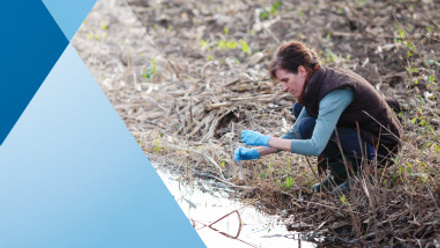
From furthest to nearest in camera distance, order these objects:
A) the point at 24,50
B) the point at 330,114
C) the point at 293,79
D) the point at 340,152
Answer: the point at 24,50 < the point at 340,152 < the point at 293,79 < the point at 330,114

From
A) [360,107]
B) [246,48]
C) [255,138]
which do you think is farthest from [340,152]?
[246,48]

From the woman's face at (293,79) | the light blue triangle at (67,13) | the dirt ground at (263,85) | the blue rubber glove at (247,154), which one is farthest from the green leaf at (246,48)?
the woman's face at (293,79)

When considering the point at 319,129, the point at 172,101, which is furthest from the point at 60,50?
the point at 319,129

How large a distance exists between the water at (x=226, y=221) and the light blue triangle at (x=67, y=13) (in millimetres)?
1569

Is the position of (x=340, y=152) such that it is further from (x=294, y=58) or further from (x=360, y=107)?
(x=294, y=58)

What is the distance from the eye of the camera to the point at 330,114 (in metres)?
2.98

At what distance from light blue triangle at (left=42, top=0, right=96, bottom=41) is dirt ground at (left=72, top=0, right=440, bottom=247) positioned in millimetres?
967

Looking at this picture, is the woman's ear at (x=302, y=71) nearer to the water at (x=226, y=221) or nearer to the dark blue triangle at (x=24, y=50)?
the water at (x=226, y=221)

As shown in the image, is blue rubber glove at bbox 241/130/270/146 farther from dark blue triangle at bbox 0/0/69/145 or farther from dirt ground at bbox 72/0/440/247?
dark blue triangle at bbox 0/0/69/145

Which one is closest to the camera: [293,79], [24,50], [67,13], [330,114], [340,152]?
[330,114]

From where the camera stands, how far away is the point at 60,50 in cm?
420

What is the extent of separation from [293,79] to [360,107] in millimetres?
410

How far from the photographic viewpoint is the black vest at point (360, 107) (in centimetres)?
301

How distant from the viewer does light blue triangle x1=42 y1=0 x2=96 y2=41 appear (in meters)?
4.27
